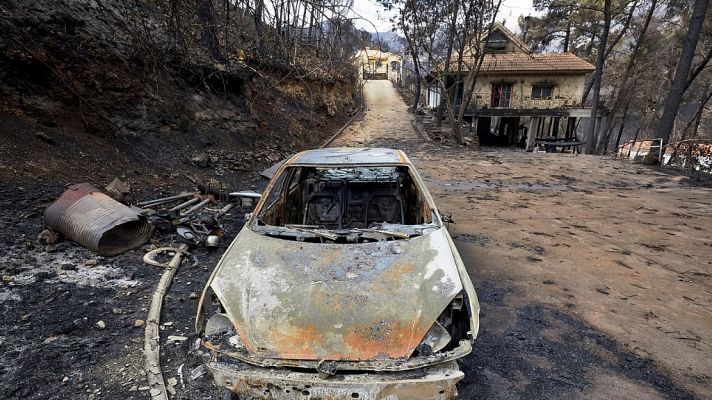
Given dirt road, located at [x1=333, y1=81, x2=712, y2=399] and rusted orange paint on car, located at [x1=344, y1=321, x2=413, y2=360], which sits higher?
rusted orange paint on car, located at [x1=344, y1=321, x2=413, y2=360]

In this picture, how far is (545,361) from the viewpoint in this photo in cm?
293

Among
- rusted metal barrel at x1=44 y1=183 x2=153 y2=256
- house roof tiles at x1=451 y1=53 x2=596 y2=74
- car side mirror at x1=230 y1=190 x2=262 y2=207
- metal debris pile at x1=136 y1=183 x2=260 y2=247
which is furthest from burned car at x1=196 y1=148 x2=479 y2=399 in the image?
house roof tiles at x1=451 y1=53 x2=596 y2=74

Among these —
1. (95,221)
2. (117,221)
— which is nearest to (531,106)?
(117,221)

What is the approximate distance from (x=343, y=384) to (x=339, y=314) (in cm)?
40

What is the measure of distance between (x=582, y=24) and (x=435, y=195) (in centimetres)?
2250

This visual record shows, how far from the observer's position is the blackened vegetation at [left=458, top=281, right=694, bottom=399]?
263 cm

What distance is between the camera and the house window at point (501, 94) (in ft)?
85.5

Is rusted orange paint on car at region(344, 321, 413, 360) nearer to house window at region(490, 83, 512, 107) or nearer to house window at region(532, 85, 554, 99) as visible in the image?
house window at region(490, 83, 512, 107)

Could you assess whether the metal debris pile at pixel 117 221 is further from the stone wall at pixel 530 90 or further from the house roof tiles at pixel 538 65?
the stone wall at pixel 530 90

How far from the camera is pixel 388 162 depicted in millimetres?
3713

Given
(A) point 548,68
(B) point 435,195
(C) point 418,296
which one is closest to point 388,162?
(C) point 418,296

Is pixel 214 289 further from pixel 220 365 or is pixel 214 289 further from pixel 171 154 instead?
pixel 171 154

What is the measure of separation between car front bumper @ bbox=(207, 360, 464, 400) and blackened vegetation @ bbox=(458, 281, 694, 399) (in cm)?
80

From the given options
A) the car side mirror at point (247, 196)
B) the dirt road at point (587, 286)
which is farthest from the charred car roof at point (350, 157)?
the dirt road at point (587, 286)
